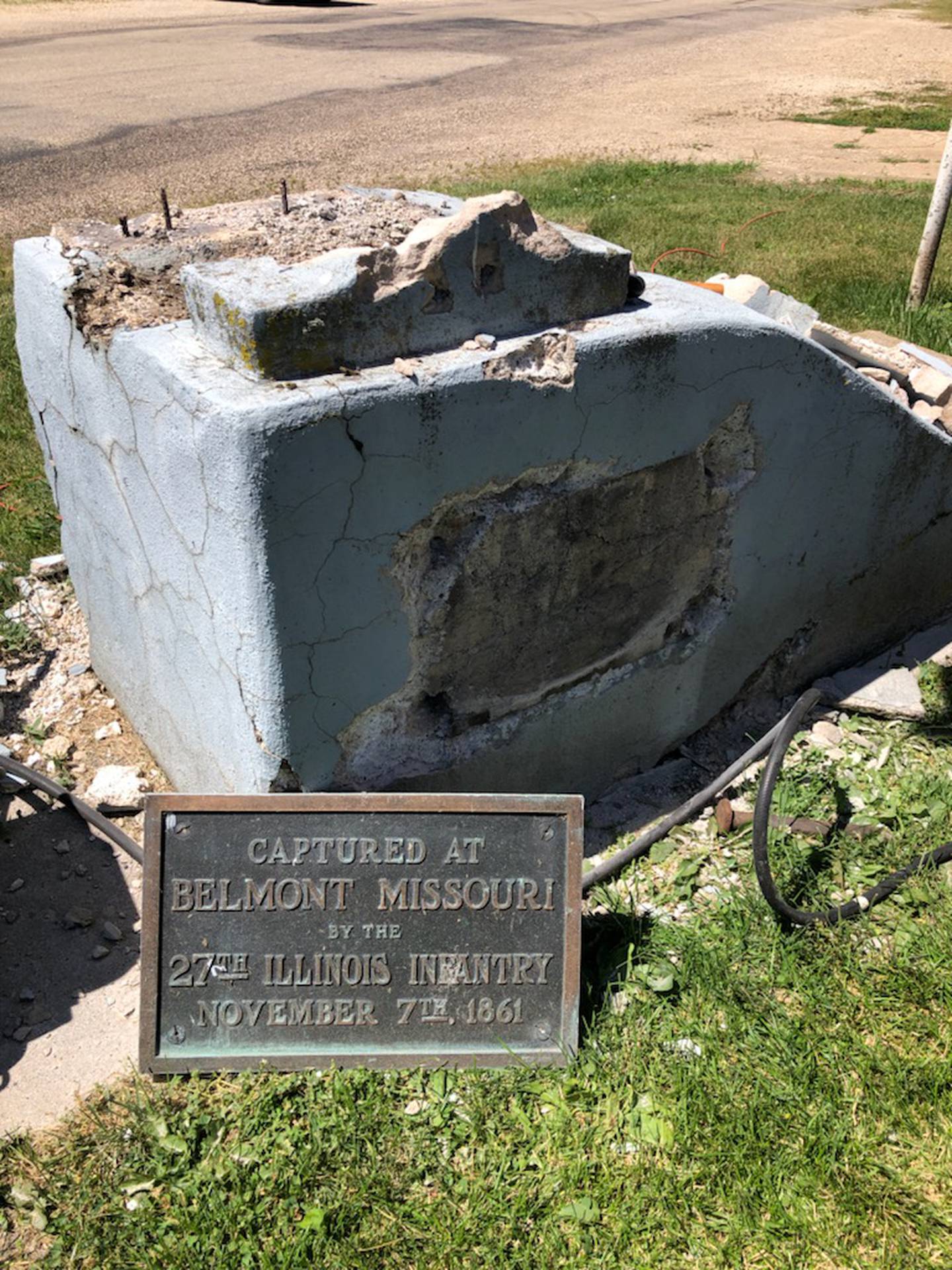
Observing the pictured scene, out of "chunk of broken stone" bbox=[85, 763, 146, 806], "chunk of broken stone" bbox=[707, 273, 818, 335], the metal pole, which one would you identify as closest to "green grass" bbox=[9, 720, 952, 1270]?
"chunk of broken stone" bbox=[85, 763, 146, 806]

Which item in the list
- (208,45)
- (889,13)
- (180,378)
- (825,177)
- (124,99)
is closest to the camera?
(180,378)

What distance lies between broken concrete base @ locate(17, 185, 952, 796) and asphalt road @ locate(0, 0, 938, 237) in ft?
24.3

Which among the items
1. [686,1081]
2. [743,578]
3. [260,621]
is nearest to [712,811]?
[743,578]

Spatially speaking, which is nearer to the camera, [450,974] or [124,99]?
[450,974]

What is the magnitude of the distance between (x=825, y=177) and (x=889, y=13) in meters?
21.4

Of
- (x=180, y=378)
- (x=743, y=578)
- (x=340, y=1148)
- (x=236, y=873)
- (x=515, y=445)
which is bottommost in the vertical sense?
(x=340, y=1148)

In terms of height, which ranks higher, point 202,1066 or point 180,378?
point 180,378

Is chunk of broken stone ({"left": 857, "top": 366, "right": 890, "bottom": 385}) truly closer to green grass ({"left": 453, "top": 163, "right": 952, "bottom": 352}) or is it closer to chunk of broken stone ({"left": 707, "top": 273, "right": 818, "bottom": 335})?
chunk of broken stone ({"left": 707, "top": 273, "right": 818, "bottom": 335})

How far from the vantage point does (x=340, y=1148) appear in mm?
2400

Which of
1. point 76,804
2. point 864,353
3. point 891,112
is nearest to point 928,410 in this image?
point 864,353

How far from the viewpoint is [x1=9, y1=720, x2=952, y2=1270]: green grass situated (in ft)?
7.36

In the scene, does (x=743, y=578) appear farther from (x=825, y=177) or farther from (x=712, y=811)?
(x=825, y=177)

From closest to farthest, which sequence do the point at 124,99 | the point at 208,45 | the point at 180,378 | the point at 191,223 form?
1. the point at 180,378
2. the point at 191,223
3. the point at 124,99
4. the point at 208,45

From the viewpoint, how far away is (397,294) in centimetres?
244
